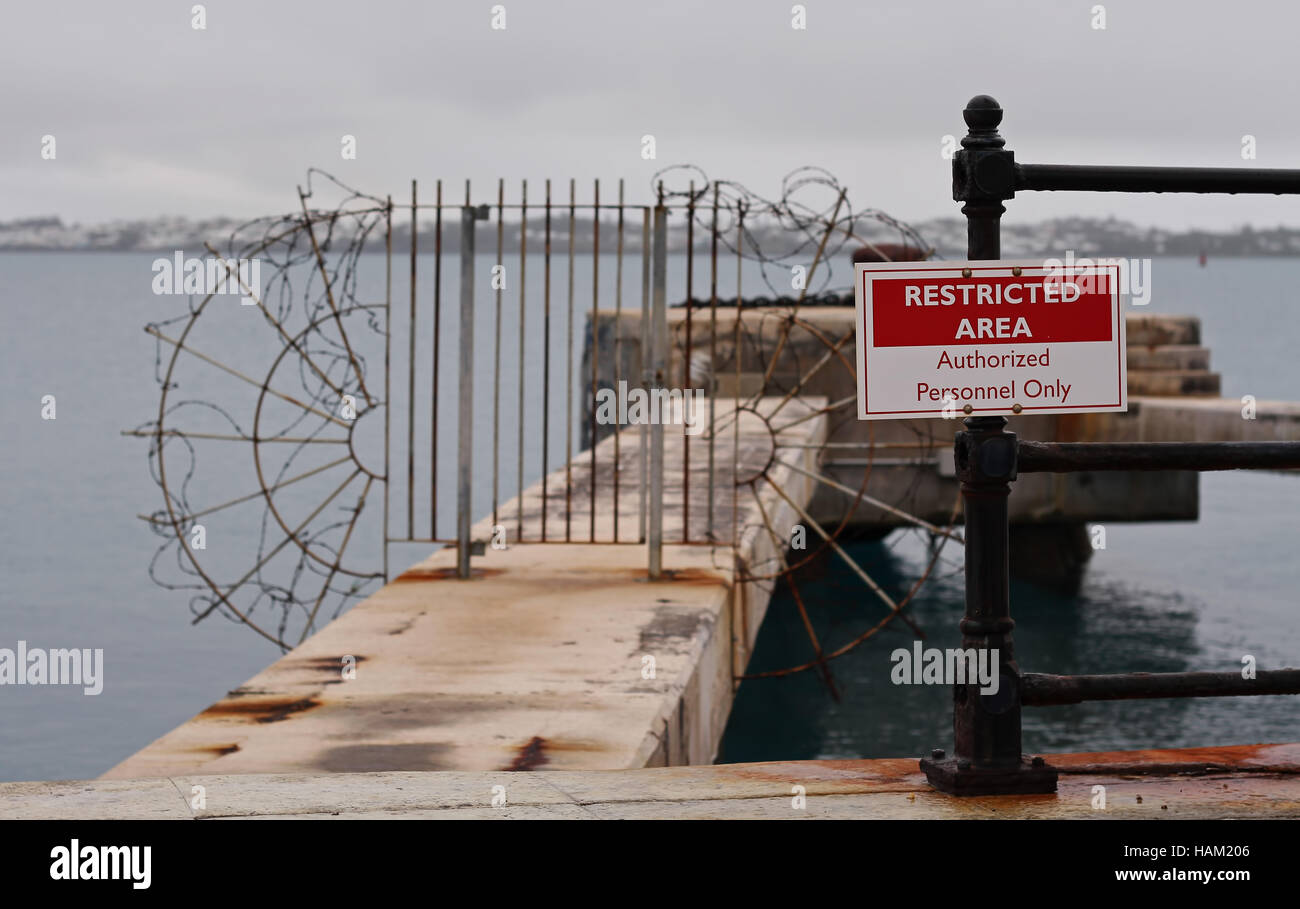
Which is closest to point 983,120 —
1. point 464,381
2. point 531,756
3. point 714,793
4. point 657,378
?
point 714,793

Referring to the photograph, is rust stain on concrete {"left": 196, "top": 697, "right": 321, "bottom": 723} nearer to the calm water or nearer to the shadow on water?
the calm water

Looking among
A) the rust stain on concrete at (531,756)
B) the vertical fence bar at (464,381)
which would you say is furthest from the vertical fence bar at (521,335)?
the rust stain on concrete at (531,756)

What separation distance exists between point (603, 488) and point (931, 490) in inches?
321

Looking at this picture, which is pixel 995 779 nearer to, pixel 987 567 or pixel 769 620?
pixel 987 567

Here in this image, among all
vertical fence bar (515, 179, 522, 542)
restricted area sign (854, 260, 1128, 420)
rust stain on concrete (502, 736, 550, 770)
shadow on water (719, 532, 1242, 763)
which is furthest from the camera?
shadow on water (719, 532, 1242, 763)

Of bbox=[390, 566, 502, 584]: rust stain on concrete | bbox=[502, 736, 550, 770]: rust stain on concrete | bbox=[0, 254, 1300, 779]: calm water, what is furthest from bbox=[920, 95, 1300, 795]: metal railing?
bbox=[0, 254, 1300, 779]: calm water

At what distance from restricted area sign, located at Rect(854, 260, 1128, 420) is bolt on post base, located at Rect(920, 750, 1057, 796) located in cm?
75

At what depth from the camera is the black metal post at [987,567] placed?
360cm

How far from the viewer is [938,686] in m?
19.3

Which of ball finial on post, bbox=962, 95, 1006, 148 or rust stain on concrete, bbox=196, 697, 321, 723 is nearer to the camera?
ball finial on post, bbox=962, 95, 1006, 148

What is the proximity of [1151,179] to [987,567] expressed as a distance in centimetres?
93

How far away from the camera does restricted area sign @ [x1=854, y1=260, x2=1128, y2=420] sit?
3.67 metres

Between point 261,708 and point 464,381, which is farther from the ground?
point 464,381

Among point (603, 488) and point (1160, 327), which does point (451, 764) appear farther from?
point (1160, 327)
